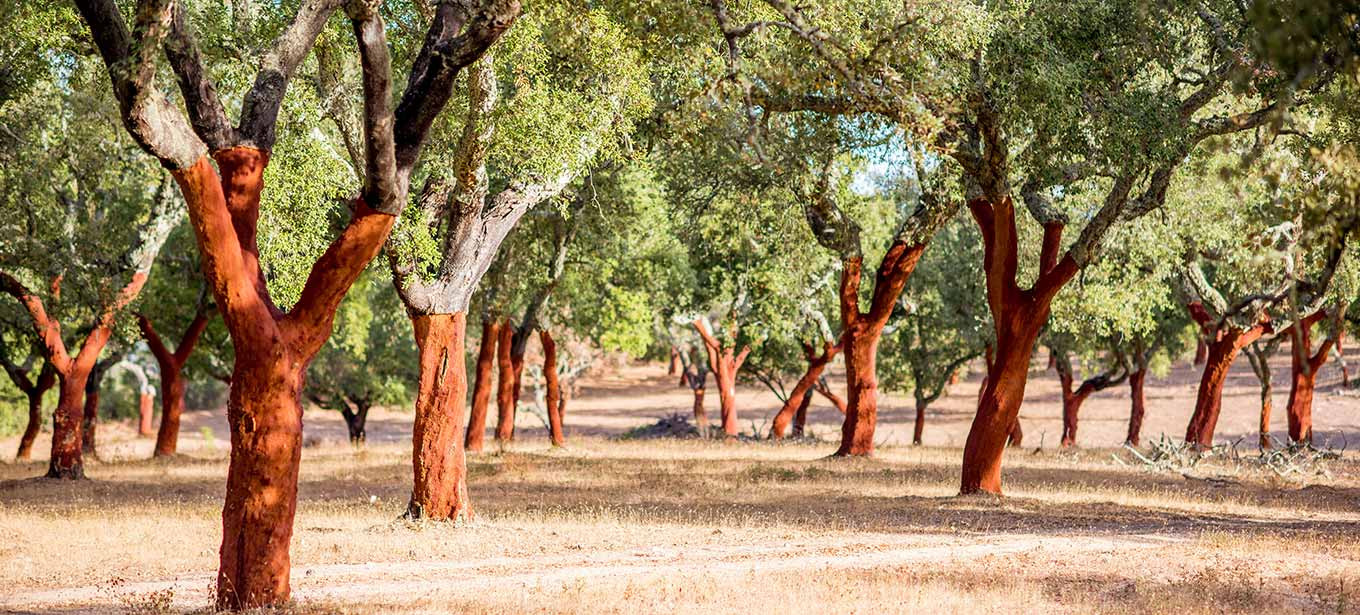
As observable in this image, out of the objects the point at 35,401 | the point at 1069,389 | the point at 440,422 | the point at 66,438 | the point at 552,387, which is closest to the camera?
the point at 440,422

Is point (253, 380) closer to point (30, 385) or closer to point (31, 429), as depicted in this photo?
point (30, 385)

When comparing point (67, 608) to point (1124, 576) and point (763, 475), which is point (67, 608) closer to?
point (1124, 576)

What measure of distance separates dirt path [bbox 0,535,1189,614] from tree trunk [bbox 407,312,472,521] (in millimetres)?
2529

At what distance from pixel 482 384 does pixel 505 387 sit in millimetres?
3574

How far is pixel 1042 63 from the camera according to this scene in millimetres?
15234

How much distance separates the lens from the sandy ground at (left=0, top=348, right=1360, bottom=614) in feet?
35.3

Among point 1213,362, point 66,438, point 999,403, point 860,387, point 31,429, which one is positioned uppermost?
point 1213,362

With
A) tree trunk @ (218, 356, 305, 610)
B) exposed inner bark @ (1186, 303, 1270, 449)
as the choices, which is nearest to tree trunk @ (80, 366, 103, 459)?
tree trunk @ (218, 356, 305, 610)

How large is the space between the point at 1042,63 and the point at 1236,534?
19.1 ft

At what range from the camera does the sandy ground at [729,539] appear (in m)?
10.8

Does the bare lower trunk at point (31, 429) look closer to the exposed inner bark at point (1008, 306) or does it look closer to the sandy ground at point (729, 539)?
the sandy ground at point (729, 539)

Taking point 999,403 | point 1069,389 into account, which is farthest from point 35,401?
point 1069,389

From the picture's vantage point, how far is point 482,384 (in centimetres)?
2922

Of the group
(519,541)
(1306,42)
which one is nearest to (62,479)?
(519,541)
